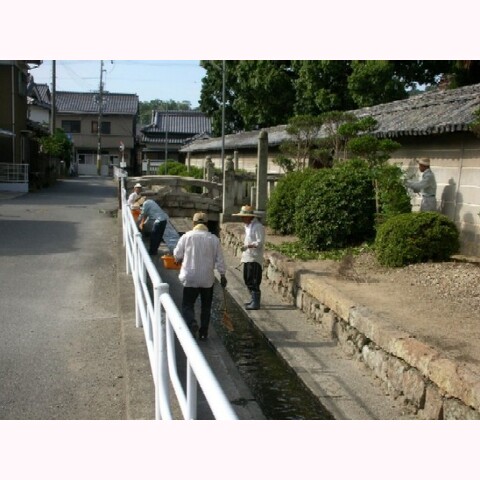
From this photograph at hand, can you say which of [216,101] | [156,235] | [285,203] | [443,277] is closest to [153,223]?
[156,235]

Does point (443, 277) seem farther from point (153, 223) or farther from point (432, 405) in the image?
point (153, 223)

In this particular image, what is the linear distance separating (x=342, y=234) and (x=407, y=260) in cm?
245

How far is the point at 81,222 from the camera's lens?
55.9 ft

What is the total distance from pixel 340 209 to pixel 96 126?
51489mm

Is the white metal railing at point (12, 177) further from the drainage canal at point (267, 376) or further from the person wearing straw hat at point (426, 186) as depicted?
the person wearing straw hat at point (426, 186)

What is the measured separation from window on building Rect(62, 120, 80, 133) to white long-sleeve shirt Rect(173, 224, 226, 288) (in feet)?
179

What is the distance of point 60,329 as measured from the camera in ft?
22.1

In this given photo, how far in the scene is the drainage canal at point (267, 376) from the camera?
6.15 meters

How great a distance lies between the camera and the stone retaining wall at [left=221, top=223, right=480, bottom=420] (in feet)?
16.3

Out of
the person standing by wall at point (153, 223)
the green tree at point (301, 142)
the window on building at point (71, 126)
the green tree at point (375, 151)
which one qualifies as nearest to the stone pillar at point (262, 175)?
the green tree at point (301, 142)

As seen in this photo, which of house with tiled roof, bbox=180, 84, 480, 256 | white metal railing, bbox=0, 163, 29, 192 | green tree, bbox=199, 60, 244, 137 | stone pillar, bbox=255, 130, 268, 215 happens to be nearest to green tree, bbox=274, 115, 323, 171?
stone pillar, bbox=255, 130, 268, 215

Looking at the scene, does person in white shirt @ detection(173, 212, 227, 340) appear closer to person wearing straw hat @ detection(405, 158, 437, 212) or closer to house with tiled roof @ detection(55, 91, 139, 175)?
person wearing straw hat @ detection(405, 158, 437, 212)

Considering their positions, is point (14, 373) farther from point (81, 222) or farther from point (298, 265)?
point (81, 222)

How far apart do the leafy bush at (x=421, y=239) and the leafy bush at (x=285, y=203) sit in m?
4.98
